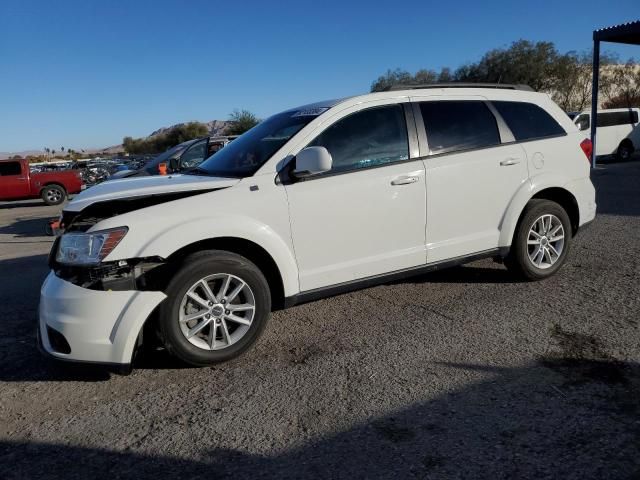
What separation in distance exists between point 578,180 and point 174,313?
13.5 feet

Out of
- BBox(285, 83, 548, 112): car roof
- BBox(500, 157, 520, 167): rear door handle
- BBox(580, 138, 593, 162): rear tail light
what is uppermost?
BBox(285, 83, 548, 112): car roof

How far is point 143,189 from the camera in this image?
3568 millimetres

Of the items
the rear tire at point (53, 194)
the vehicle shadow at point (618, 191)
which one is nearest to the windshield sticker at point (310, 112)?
the vehicle shadow at point (618, 191)

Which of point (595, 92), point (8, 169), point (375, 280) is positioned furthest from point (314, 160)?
point (595, 92)

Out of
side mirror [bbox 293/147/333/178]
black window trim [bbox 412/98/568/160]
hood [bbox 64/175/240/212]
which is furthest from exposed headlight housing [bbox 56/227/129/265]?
black window trim [bbox 412/98/568/160]

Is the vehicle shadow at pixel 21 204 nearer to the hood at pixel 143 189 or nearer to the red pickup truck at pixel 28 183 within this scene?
the red pickup truck at pixel 28 183

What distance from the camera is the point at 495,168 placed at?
181 inches

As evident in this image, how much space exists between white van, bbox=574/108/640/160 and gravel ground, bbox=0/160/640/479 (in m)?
17.7

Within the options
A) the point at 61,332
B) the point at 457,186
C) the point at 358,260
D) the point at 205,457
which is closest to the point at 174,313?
the point at 61,332

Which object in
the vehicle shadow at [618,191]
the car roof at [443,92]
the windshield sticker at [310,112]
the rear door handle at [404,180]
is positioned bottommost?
the vehicle shadow at [618,191]

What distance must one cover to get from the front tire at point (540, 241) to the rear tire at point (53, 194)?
702 inches

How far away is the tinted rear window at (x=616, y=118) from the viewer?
20.1m

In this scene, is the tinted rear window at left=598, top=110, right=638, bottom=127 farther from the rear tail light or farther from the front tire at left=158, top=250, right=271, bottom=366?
the front tire at left=158, top=250, right=271, bottom=366

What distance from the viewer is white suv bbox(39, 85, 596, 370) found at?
328cm
